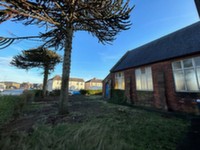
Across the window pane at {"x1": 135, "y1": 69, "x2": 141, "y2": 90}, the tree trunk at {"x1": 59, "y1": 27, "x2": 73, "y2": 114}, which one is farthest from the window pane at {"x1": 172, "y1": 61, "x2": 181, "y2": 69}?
the tree trunk at {"x1": 59, "y1": 27, "x2": 73, "y2": 114}

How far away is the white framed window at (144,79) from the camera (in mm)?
10977

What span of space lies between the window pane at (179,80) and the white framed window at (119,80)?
6592 mm

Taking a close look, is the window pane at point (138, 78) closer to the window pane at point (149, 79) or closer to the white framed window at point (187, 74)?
the window pane at point (149, 79)

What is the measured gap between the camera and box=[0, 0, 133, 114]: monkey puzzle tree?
4.84 metres

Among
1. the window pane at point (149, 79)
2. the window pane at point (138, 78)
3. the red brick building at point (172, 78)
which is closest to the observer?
the red brick building at point (172, 78)

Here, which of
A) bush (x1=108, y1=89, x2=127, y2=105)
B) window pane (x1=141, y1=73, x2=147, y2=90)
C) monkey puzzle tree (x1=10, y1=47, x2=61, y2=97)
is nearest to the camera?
window pane (x1=141, y1=73, x2=147, y2=90)

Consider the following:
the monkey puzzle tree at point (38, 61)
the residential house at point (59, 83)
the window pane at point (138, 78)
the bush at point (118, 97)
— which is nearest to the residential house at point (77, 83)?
the residential house at point (59, 83)

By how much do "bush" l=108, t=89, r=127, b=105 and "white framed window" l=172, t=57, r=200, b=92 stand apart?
646 cm

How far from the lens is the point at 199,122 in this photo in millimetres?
3596

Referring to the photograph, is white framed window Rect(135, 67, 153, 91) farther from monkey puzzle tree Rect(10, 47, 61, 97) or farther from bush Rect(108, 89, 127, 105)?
monkey puzzle tree Rect(10, 47, 61, 97)

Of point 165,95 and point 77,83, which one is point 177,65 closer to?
point 165,95

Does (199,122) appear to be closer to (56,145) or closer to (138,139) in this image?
(138,139)

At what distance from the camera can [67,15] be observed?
6.11 m

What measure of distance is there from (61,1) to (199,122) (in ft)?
25.1
